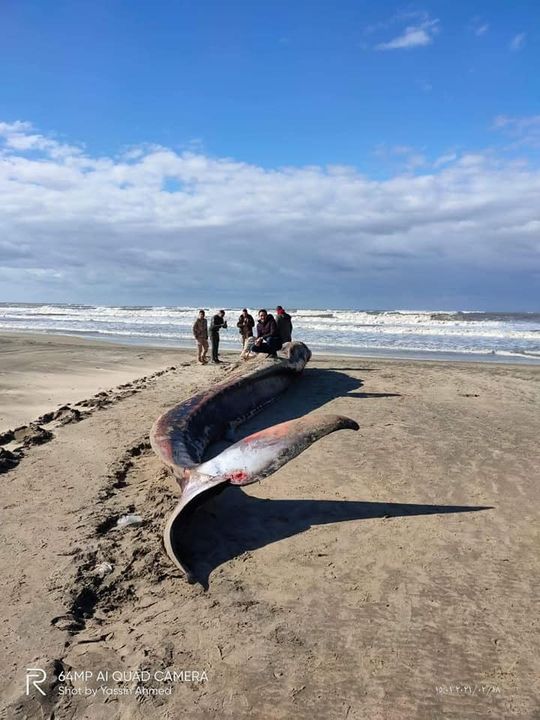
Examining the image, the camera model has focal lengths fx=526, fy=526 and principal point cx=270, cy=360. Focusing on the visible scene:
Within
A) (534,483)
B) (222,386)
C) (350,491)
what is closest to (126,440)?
(222,386)

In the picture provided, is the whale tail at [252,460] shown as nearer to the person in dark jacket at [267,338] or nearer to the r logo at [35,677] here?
the r logo at [35,677]

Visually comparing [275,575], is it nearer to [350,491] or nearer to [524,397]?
[350,491]

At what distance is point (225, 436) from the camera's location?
7066 mm

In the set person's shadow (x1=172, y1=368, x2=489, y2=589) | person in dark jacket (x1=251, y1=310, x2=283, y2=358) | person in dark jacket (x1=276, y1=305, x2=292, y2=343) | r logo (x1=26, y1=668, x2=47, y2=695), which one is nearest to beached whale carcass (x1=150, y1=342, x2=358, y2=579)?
person's shadow (x1=172, y1=368, x2=489, y2=589)

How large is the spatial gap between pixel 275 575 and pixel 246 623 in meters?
0.54

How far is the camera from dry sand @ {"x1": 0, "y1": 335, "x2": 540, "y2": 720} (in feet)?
8.61

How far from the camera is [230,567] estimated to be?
Result: 3746 mm

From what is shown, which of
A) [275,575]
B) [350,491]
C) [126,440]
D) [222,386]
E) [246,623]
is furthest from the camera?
[222,386]

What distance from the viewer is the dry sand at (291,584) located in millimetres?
2625

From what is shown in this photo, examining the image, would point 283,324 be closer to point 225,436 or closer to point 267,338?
point 267,338

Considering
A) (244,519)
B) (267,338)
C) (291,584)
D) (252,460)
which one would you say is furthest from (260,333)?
(291,584)

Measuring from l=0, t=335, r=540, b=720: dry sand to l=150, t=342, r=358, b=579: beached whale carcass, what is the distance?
37 cm

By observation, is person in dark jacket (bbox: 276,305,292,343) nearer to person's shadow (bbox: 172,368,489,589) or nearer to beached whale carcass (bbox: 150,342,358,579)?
beached whale carcass (bbox: 150,342,358,579)

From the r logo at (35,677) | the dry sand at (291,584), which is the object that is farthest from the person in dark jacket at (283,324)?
the r logo at (35,677)
